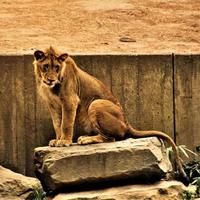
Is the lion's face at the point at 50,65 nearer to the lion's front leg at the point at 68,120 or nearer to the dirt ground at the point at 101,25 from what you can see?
the lion's front leg at the point at 68,120

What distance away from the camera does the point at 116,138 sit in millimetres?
11961

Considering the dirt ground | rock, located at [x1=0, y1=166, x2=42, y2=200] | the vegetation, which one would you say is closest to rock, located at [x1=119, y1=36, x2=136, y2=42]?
the dirt ground

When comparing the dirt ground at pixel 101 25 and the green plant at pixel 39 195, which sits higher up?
the dirt ground at pixel 101 25

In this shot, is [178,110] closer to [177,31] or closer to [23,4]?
[177,31]

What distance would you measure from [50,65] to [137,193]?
197 cm

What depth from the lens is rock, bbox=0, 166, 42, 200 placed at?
37.4ft

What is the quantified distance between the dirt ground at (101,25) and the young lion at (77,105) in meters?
2.08

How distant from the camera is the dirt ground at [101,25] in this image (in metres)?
14.7

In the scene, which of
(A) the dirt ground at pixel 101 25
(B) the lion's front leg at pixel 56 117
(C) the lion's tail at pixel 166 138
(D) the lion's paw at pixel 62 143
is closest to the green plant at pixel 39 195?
(D) the lion's paw at pixel 62 143

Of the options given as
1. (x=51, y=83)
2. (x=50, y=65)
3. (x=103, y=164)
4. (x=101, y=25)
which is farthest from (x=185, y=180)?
(x=101, y=25)

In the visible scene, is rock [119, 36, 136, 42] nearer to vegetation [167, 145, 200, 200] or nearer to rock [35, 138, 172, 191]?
vegetation [167, 145, 200, 200]

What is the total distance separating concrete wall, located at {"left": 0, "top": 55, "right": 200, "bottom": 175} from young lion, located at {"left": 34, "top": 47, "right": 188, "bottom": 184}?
0.63 metres

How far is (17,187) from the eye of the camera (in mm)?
11484

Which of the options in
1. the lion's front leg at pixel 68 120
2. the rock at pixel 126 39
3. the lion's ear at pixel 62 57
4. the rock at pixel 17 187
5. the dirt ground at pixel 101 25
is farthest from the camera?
the rock at pixel 126 39
